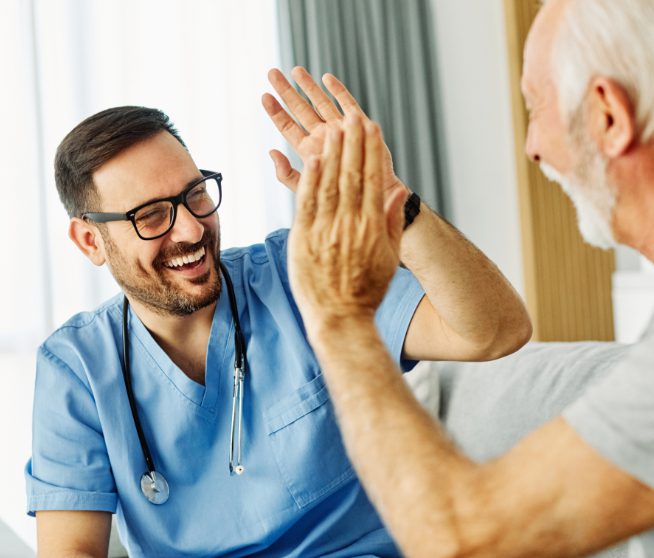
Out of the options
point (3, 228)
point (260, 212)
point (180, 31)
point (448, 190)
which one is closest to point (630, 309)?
point (448, 190)

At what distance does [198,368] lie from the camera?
1741 mm

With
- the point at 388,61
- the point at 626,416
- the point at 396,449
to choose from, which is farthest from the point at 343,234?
the point at 388,61

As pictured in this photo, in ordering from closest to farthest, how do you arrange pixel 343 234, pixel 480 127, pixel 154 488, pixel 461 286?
1. pixel 343 234
2. pixel 461 286
3. pixel 154 488
4. pixel 480 127

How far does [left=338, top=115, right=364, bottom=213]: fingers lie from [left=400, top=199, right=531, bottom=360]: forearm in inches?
15.7

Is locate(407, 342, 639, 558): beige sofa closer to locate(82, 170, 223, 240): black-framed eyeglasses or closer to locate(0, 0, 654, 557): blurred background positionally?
locate(82, 170, 223, 240): black-framed eyeglasses

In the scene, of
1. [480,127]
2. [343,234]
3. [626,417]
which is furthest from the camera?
[480,127]

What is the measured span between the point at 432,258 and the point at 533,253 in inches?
80.1

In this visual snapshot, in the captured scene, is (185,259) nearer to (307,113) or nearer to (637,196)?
(307,113)

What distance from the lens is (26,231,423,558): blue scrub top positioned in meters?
1.59

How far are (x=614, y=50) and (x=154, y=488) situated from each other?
1065 millimetres

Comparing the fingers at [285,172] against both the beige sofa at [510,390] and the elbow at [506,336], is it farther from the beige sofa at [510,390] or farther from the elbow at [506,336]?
the beige sofa at [510,390]

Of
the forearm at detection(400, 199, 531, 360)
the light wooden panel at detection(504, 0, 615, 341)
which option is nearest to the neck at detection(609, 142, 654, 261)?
the forearm at detection(400, 199, 531, 360)

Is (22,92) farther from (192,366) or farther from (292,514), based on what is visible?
(292,514)

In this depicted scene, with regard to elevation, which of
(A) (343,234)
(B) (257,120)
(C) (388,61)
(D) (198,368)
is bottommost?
(D) (198,368)
